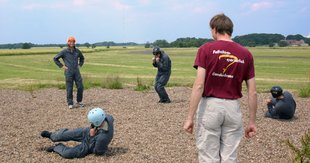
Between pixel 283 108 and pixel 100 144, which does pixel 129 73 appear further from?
pixel 100 144

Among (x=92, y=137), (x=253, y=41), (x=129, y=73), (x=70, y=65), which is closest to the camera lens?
(x=92, y=137)

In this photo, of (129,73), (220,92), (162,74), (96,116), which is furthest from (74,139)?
(129,73)

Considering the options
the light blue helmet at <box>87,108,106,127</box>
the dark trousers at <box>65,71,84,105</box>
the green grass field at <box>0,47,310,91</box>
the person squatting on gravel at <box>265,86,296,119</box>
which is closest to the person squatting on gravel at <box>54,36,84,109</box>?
the dark trousers at <box>65,71,84,105</box>

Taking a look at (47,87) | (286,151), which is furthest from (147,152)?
(47,87)

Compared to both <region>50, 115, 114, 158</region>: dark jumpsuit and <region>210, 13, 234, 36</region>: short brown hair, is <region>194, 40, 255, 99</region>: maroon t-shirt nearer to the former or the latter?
<region>210, 13, 234, 36</region>: short brown hair

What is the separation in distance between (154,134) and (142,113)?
2.62m

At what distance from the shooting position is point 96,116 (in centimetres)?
663

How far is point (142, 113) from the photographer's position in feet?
36.4

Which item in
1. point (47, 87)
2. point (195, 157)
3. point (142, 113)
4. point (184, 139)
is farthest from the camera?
point (47, 87)

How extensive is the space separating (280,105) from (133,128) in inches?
137

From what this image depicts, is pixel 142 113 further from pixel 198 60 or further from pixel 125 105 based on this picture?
pixel 198 60

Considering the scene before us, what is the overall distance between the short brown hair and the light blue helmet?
2889 millimetres

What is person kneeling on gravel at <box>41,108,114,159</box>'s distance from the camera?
673 cm

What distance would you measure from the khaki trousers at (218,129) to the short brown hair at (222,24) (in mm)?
682
